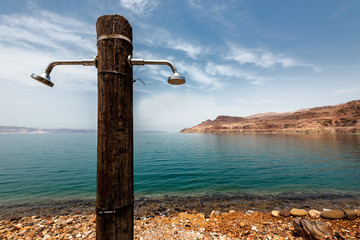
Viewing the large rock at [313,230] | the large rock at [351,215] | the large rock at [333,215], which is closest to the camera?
the large rock at [313,230]

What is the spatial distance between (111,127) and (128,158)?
550mm

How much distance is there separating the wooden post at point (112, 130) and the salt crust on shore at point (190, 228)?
4986 mm

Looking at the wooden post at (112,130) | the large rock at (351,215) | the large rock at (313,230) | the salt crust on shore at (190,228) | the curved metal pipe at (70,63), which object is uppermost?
the curved metal pipe at (70,63)

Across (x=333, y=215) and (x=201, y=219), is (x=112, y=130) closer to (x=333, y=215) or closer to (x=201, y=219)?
(x=201, y=219)

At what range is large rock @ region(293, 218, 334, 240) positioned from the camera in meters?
5.06

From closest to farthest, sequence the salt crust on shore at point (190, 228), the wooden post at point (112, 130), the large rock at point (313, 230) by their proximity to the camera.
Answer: the wooden post at point (112, 130) < the large rock at point (313, 230) < the salt crust on shore at point (190, 228)

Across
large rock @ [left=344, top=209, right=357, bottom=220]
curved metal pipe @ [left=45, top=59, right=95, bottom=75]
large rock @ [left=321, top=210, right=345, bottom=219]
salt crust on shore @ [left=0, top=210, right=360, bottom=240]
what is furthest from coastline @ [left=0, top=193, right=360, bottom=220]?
curved metal pipe @ [left=45, top=59, right=95, bottom=75]

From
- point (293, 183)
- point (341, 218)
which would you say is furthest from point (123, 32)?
point (293, 183)

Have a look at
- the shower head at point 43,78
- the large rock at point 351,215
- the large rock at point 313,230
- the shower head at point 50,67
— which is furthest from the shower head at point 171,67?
the large rock at point 351,215

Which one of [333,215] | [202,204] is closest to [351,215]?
[333,215]

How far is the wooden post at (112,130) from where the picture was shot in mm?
2107

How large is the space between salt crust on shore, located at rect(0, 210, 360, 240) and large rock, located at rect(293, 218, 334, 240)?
0.33 m

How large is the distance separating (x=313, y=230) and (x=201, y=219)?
4.34 metres

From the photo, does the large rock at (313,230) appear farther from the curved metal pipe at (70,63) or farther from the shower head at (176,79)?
the curved metal pipe at (70,63)
